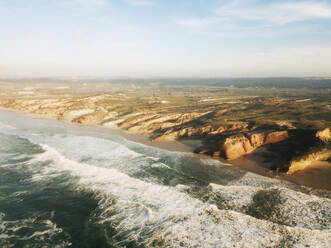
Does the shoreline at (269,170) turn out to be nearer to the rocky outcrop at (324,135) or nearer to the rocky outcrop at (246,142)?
the rocky outcrop at (246,142)

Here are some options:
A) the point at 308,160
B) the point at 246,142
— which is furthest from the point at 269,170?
the point at 246,142

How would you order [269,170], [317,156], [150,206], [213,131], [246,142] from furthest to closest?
1. [213,131]
2. [246,142]
3. [317,156]
4. [269,170]
5. [150,206]

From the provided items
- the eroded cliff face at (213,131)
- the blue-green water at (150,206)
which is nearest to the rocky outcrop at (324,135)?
the eroded cliff face at (213,131)

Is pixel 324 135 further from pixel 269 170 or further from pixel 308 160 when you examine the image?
pixel 269 170

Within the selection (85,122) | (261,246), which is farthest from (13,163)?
(85,122)

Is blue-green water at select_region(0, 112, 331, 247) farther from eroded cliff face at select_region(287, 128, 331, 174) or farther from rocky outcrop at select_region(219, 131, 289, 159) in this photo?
eroded cliff face at select_region(287, 128, 331, 174)

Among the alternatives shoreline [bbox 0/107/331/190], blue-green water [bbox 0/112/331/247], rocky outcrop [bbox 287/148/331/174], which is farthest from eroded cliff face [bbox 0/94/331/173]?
blue-green water [bbox 0/112/331/247]
